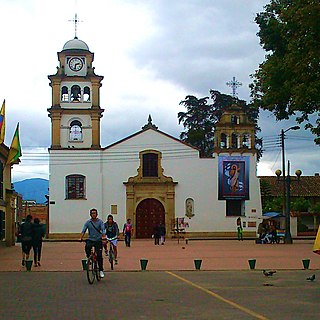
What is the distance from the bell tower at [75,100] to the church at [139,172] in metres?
0.08

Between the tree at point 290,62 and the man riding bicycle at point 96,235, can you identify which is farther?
the tree at point 290,62

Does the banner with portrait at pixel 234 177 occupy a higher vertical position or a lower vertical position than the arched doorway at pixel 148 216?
higher

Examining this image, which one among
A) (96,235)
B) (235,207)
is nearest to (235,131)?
(235,207)

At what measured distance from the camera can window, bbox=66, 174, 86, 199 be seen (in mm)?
54719

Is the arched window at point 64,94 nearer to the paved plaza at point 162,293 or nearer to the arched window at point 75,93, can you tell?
the arched window at point 75,93

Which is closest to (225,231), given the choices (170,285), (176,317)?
(170,285)

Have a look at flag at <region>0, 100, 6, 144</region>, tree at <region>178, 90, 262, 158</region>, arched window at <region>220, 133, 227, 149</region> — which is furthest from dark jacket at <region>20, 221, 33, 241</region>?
tree at <region>178, 90, 262, 158</region>

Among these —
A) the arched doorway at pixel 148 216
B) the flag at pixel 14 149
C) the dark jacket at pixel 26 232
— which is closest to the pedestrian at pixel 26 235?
the dark jacket at pixel 26 232

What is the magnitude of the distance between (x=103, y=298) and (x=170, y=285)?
9.65ft

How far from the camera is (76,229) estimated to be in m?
53.8

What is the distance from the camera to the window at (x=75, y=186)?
54719mm

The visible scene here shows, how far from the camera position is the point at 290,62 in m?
21.8

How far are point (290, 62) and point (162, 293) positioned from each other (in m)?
10.3

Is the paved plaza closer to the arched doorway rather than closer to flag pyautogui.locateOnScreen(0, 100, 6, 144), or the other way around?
flag pyautogui.locateOnScreen(0, 100, 6, 144)
